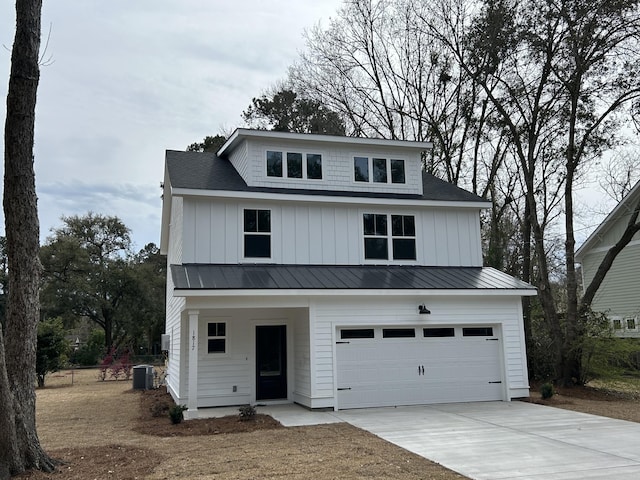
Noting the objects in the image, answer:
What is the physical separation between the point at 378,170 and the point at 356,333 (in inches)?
222

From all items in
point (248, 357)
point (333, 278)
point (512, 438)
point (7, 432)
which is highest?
point (333, 278)

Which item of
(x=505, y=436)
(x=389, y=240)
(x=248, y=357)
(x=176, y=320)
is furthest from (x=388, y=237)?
(x=505, y=436)

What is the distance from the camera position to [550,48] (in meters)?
17.2

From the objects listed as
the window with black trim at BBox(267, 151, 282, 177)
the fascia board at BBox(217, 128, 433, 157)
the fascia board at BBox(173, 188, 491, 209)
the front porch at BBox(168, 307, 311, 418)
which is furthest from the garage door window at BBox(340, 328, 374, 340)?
the fascia board at BBox(217, 128, 433, 157)

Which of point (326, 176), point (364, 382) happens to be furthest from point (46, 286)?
point (364, 382)

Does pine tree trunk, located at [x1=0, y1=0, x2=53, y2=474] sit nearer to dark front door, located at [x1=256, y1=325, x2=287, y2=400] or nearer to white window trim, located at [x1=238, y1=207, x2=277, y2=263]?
white window trim, located at [x1=238, y1=207, x2=277, y2=263]

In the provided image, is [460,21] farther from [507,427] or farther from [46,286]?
[46,286]

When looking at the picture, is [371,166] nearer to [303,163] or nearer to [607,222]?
[303,163]

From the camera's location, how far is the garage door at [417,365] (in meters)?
13.3

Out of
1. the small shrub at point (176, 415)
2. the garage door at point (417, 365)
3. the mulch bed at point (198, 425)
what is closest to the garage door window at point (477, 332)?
the garage door at point (417, 365)

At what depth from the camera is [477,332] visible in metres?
14.3

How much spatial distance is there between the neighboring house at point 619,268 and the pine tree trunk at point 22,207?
2105 cm

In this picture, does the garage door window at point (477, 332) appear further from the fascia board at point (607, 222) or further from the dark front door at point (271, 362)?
the fascia board at point (607, 222)

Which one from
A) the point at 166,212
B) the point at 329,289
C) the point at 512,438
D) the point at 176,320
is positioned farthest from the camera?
the point at 166,212
